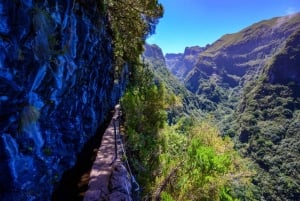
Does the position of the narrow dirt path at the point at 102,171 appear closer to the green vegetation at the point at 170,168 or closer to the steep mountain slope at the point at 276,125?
the green vegetation at the point at 170,168

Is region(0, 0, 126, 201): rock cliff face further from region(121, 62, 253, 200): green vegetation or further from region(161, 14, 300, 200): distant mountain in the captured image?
region(161, 14, 300, 200): distant mountain

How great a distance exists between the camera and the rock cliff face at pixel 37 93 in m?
5.36

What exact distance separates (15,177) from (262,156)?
108999 millimetres

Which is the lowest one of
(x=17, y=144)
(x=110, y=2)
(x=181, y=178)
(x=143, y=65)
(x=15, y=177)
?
(x=181, y=178)

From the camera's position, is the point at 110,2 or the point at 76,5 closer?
the point at 76,5

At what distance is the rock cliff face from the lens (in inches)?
211

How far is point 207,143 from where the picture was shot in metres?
21.0

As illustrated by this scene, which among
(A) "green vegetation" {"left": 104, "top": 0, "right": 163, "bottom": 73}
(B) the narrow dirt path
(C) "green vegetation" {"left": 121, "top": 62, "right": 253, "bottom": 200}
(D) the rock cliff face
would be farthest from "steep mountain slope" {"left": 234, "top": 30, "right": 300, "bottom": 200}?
(D) the rock cliff face

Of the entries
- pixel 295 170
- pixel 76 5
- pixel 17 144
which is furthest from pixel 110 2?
pixel 295 170

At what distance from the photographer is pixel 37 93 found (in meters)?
6.58

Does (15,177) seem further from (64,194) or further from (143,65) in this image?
(143,65)

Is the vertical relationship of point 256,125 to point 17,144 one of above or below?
below

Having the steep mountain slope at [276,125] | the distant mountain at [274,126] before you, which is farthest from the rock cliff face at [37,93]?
the steep mountain slope at [276,125]

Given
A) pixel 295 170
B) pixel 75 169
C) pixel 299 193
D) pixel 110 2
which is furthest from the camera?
pixel 295 170
